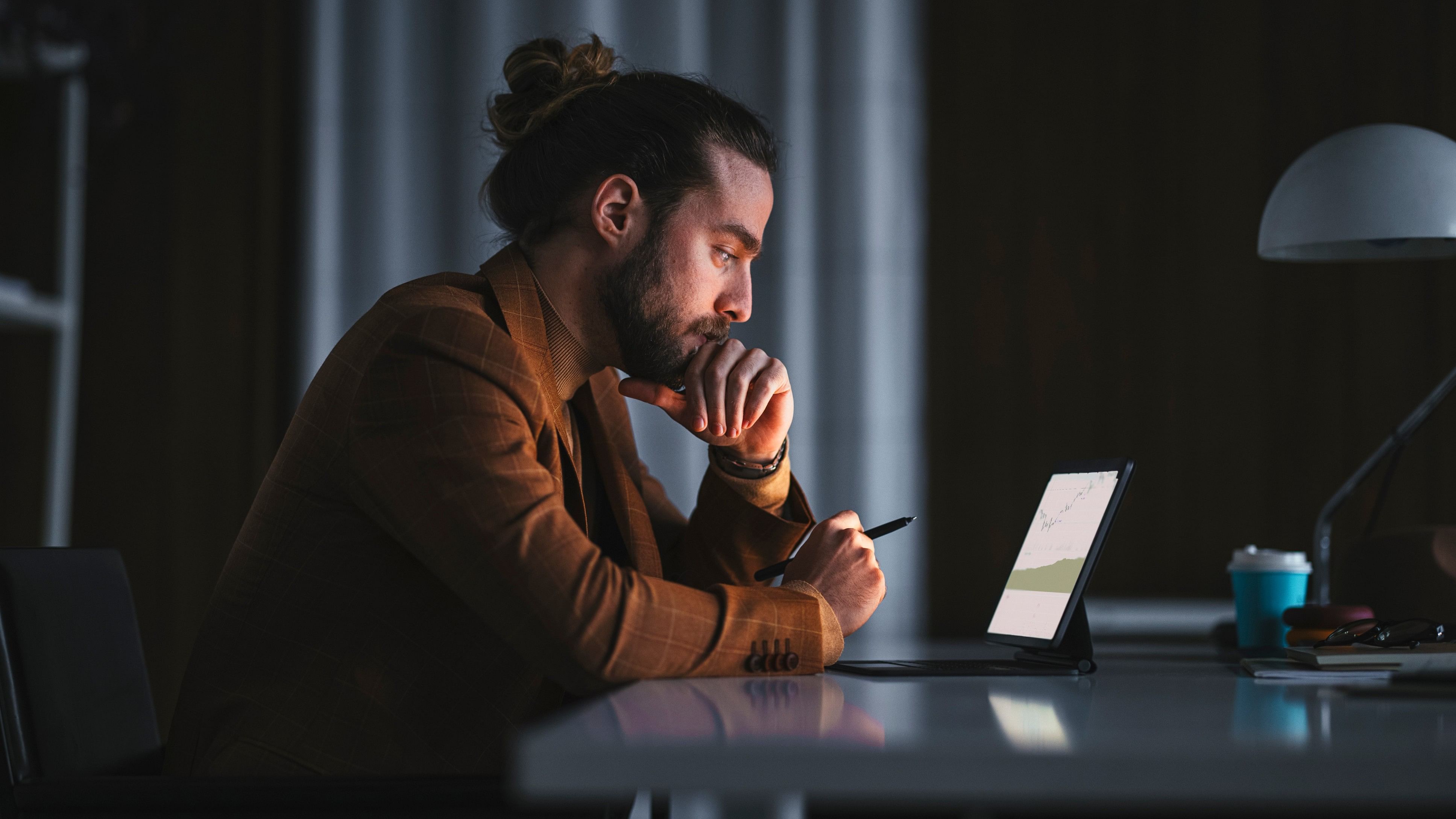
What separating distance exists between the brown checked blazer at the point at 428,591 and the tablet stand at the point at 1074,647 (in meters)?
0.26

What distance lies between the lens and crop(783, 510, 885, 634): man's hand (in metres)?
1.16

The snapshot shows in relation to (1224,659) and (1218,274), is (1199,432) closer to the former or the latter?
(1218,274)

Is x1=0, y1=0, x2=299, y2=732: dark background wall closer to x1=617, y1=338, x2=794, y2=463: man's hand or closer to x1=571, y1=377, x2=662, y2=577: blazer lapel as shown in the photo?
x1=571, y1=377, x2=662, y2=577: blazer lapel

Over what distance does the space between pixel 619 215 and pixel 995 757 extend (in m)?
0.91

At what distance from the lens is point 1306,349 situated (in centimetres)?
277

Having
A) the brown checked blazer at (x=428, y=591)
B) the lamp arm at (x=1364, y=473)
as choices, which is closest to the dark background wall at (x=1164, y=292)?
the lamp arm at (x=1364, y=473)

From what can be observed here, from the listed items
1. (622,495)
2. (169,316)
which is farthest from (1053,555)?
(169,316)

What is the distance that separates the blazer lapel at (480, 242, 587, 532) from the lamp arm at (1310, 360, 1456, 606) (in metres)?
0.94

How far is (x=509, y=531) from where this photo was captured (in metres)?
0.94

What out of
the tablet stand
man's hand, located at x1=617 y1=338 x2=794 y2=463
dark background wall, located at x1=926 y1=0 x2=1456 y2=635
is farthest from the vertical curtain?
the tablet stand

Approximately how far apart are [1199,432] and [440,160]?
1927 millimetres

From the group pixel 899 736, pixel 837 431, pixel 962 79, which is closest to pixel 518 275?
pixel 899 736

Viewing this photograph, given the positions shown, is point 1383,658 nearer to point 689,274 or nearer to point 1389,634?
point 1389,634

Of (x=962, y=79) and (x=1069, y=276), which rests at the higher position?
(x=962, y=79)
